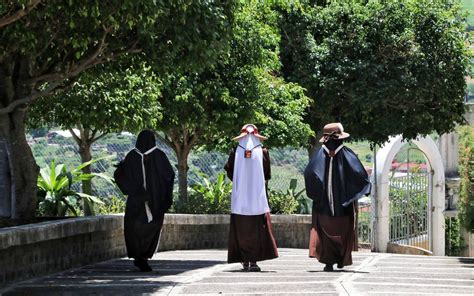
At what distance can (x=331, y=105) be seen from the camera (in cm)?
2983

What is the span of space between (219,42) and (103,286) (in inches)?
167

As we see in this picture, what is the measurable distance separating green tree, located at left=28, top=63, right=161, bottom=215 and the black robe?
4525mm

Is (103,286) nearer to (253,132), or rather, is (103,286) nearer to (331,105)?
(253,132)

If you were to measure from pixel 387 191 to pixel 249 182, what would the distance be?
1837cm

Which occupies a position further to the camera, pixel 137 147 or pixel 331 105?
pixel 331 105

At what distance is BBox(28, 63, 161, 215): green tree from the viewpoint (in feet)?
65.3

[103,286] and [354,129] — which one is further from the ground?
[354,129]

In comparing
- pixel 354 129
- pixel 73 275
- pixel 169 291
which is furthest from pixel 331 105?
pixel 169 291

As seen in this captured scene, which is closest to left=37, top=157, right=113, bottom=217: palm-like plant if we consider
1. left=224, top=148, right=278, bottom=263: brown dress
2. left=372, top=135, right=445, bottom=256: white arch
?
left=224, top=148, right=278, bottom=263: brown dress

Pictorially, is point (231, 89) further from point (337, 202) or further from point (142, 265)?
point (142, 265)

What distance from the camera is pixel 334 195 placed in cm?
1555

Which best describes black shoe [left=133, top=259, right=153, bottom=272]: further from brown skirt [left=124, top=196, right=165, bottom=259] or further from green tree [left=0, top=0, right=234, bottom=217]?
green tree [left=0, top=0, right=234, bottom=217]

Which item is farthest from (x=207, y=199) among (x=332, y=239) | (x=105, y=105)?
(x=332, y=239)

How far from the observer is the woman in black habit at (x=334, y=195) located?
15.4 m
